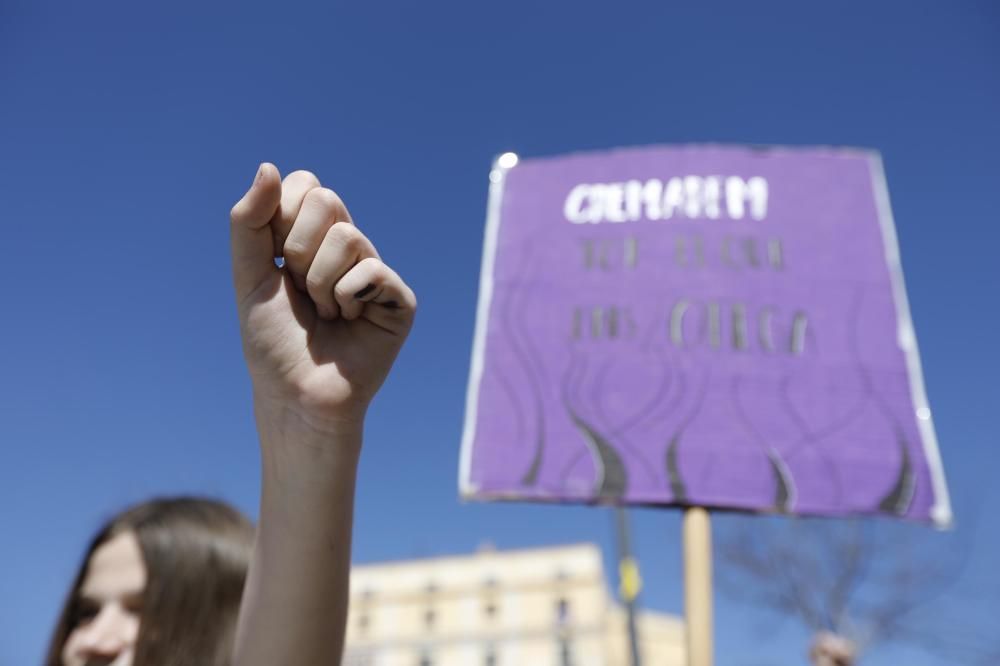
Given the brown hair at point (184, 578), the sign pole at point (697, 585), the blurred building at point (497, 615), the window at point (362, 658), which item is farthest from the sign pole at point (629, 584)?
the window at point (362, 658)

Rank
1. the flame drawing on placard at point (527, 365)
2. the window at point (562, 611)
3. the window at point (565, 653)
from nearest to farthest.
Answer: the flame drawing on placard at point (527, 365) < the window at point (565, 653) < the window at point (562, 611)

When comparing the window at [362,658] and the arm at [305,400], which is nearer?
the arm at [305,400]

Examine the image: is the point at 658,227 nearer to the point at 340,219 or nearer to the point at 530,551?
the point at 340,219

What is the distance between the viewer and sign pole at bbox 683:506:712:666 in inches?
122

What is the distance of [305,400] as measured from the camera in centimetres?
87

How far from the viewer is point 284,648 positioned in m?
0.84

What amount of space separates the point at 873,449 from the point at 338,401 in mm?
3160

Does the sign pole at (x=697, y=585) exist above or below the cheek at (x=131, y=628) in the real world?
above

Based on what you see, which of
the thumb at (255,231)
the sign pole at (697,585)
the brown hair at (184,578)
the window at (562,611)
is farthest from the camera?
the window at (562,611)

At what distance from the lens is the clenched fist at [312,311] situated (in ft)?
2.66

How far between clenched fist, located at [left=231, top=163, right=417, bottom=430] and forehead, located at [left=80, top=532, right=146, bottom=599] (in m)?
0.44

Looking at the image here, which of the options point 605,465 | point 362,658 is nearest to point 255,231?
point 605,465

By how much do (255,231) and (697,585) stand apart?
292 cm

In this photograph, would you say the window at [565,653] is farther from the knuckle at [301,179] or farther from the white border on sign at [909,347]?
the knuckle at [301,179]
